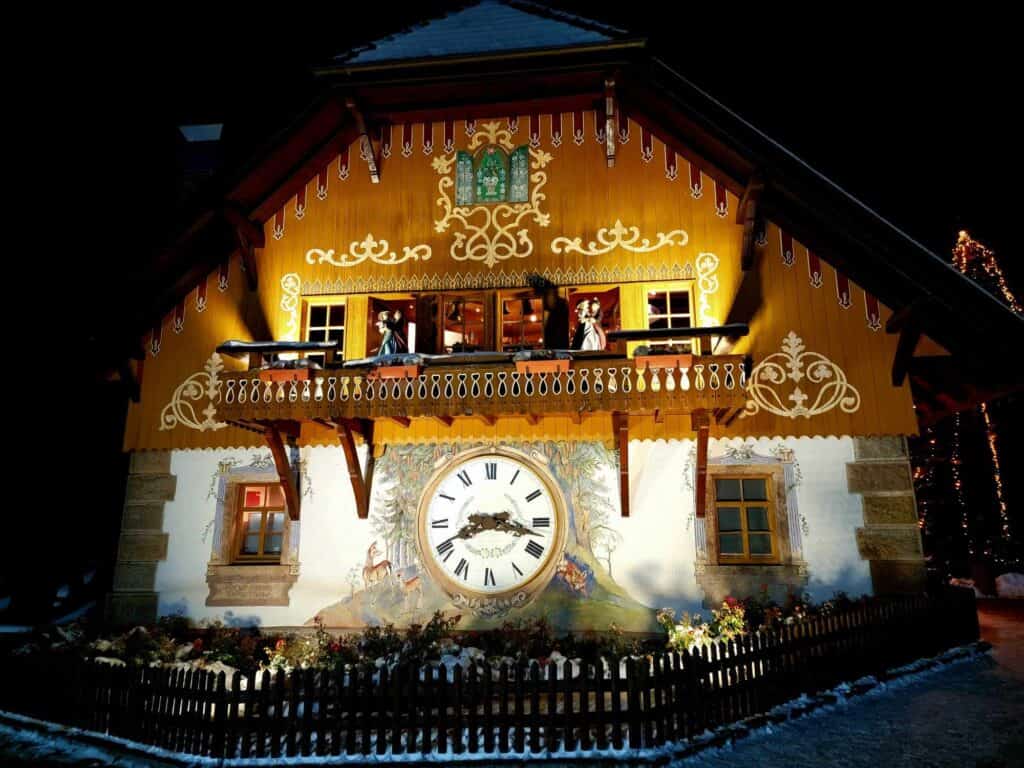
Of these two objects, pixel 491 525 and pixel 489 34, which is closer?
pixel 491 525

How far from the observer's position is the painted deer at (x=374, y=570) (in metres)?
11.1

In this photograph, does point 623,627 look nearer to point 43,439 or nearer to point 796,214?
point 796,214

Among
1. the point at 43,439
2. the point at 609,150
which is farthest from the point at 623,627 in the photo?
the point at 43,439

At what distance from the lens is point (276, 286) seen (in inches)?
491

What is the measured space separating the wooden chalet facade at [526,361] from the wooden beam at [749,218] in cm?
5

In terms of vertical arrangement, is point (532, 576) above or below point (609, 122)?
below

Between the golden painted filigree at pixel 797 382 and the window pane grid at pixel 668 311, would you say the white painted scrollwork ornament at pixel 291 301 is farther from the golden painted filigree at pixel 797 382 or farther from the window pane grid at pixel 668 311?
the golden painted filigree at pixel 797 382

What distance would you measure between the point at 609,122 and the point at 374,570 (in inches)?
352

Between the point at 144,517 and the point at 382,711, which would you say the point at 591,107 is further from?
the point at 144,517

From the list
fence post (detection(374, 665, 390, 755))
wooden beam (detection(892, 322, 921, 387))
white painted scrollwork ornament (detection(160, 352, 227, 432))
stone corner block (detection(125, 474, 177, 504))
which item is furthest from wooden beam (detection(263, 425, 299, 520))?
wooden beam (detection(892, 322, 921, 387))

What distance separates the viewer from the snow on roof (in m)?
11.2

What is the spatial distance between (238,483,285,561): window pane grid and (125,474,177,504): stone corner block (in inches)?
52.2

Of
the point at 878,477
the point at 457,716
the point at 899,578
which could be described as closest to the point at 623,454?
the point at 878,477

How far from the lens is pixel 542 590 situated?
35.4 ft
